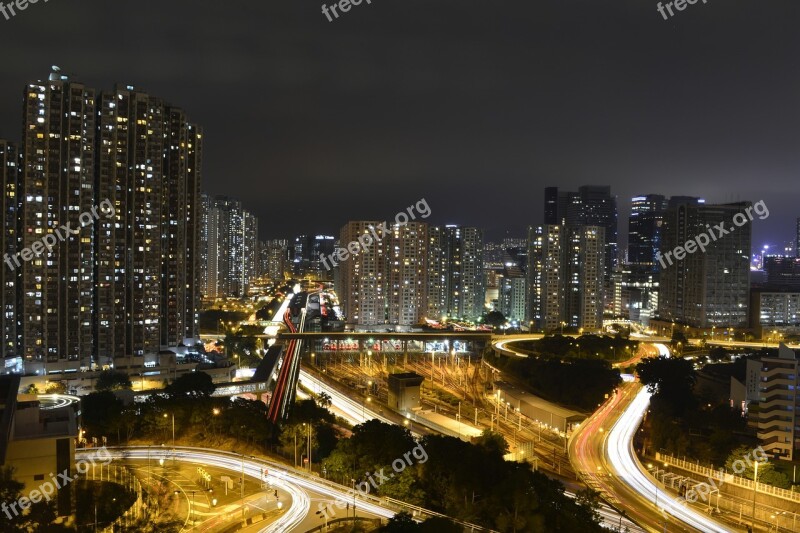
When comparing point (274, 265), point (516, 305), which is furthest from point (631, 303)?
point (274, 265)

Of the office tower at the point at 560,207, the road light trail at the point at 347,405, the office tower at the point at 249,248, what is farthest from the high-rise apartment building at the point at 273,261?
the road light trail at the point at 347,405

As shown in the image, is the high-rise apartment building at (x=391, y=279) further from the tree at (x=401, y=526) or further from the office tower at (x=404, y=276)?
the tree at (x=401, y=526)

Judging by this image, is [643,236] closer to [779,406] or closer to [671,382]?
[671,382]

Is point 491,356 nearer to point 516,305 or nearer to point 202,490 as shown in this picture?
point 516,305

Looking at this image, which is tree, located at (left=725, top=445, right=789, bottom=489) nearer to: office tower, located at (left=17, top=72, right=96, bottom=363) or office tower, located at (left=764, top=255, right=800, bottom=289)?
office tower, located at (left=17, top=72, right=96, bottom=363)

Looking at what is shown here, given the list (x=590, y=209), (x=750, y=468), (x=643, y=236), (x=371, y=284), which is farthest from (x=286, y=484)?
(x=590, y=209)

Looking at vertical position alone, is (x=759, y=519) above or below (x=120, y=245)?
below
